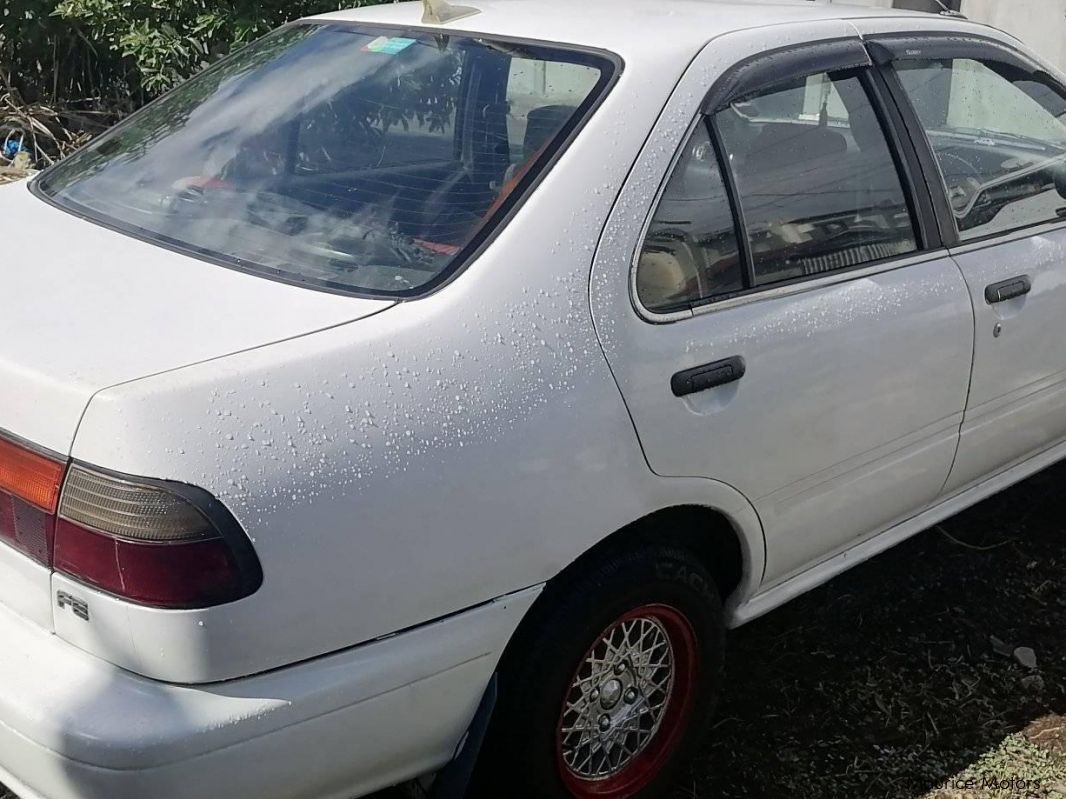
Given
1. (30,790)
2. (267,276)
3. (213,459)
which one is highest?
(267,276)

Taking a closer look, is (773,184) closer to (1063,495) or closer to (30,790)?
(30,790)

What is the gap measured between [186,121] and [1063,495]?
3443mm

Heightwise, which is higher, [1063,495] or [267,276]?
[267,276]

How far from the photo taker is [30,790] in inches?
75.9

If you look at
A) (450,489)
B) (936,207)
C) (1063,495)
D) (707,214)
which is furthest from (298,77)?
(1063,495)

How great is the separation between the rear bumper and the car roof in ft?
4.24

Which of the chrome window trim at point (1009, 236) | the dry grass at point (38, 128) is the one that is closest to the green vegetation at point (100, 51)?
the dry grass at point (38, 128)

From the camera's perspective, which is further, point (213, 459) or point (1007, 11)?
point (1007, 11)

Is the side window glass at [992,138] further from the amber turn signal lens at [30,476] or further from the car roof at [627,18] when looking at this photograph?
the amber turn signal lens at [30,476]

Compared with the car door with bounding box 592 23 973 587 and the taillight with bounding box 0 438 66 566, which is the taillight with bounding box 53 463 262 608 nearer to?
the taillight with bounding box 0 438 66 566

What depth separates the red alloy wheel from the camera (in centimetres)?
246

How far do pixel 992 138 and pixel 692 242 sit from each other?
1.66 meters

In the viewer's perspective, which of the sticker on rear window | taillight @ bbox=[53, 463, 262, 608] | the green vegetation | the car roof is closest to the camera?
taillight @ bbox=[53, 463, 262, 608]

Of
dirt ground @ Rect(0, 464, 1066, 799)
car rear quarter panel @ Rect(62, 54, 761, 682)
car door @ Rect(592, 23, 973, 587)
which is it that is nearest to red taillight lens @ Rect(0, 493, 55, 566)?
car rear quarter panel @ Rect(62, 54, 761, 682)
